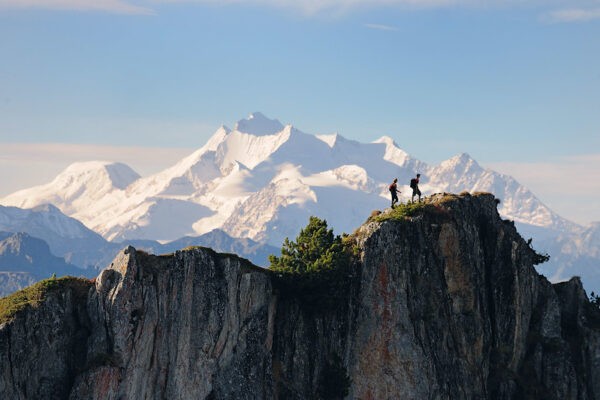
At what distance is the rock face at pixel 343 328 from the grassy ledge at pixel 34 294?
36.3 inches

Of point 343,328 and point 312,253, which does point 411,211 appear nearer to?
point 312,253

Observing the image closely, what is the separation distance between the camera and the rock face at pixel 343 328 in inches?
3693

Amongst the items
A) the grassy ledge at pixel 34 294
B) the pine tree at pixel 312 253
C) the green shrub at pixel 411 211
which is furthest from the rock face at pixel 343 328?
the pine tree at pixel 312 253

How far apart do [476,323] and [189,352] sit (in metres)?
38.5

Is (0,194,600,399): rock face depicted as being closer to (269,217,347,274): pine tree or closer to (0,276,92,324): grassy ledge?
(0,276,92,324): grassy ledge

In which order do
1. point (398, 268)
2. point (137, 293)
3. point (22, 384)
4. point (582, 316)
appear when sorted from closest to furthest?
point (22, 384), point (137, 293), point (398, 268), point (582, 316)

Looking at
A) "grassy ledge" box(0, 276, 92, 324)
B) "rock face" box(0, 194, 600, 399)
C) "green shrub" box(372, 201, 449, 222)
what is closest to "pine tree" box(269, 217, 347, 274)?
"rock face" box(0, 194, 600, 399)

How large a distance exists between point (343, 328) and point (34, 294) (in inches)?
1403

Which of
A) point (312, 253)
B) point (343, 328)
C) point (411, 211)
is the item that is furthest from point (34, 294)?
point (411, 211)

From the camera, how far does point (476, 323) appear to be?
11588 cm

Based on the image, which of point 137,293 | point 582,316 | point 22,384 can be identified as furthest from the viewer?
point 582,316

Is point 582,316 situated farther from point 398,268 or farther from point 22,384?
point 22,384

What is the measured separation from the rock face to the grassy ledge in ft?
3.03

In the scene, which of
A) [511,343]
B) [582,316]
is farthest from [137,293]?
[582,316]
